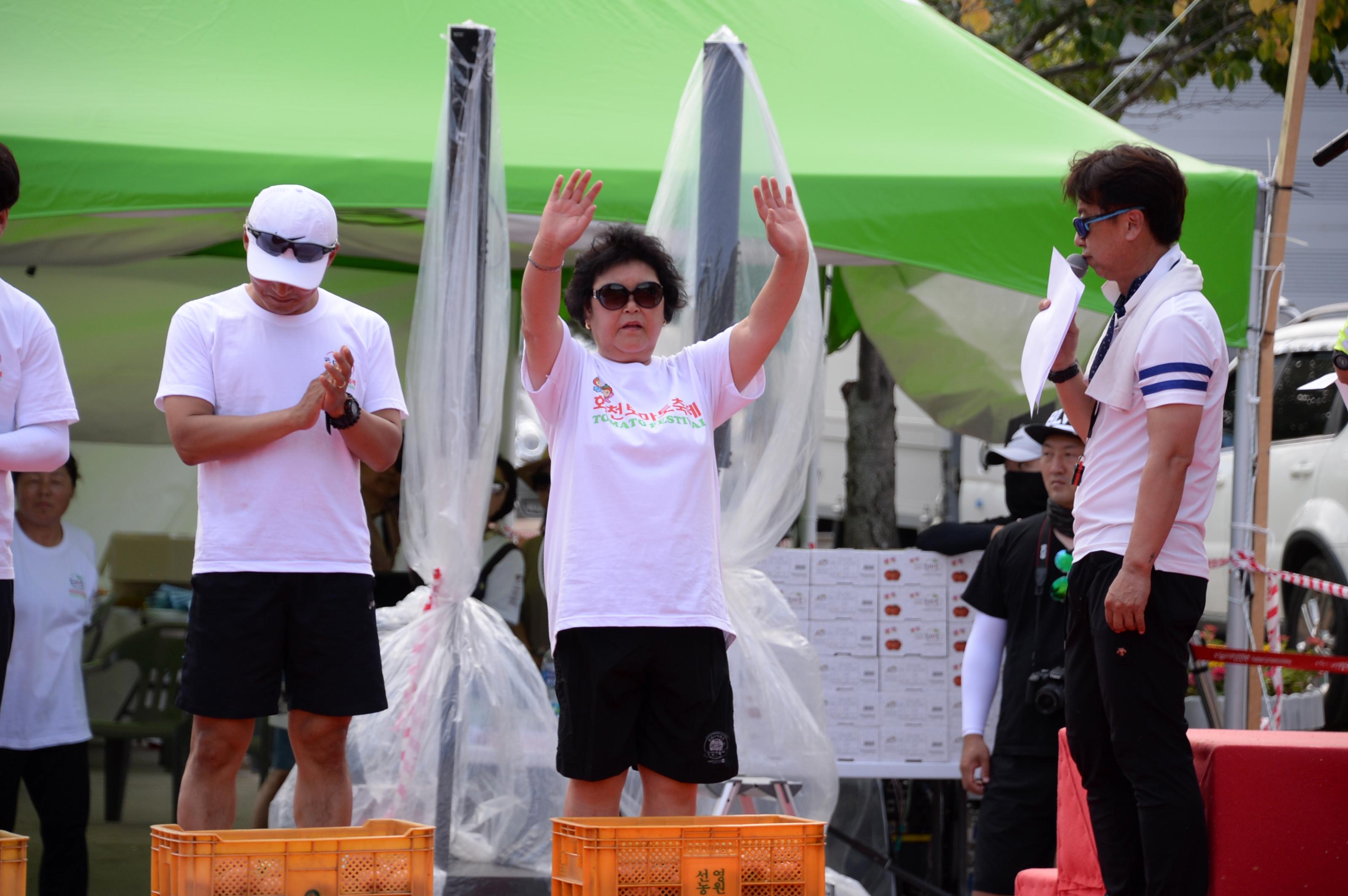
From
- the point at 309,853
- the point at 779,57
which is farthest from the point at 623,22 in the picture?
the point at 309,853

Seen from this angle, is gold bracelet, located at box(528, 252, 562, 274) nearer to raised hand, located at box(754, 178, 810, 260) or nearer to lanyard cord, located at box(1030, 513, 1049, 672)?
raised hand, located at box(754, 178, 810, 260)

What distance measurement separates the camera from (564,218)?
282cm

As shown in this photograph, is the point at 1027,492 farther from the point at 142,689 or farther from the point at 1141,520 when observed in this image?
the point at 142,689

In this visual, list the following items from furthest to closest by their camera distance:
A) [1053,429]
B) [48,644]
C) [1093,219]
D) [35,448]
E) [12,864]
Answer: [48,644], [1053,429], [1093,219], [35,448], [12,864]

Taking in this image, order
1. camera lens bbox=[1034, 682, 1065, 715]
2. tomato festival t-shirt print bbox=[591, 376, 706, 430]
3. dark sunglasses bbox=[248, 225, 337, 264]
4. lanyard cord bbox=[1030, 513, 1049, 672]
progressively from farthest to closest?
lanyard cord bbox=[1030, 513, 1049, 672] → camera lens bbox=[1034, 682, 1065, 715] → dark sunglasses bbox=[248, 225, 337, 264] → tomato festival t-shirt print bbox=[591, 376, 706, 430]

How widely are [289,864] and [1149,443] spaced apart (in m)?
1.78

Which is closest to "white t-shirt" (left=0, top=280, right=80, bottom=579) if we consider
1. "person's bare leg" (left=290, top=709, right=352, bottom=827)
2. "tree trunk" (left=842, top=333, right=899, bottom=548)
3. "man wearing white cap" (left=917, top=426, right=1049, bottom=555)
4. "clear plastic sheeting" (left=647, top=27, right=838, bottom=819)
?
"person's bare leg" (left=290, top=709, right=352, bottom=827)

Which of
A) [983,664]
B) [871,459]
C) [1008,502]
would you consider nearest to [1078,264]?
[983,664]

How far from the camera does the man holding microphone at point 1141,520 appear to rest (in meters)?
2.67

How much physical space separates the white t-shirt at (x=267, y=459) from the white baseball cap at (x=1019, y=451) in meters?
2.46

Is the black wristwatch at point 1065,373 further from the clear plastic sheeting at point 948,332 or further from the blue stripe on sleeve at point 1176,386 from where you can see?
the clear plastic sheeting at point 948,332

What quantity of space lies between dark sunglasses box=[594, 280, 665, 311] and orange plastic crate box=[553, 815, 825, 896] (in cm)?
107

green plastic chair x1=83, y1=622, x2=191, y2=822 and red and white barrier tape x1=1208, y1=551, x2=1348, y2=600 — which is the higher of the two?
red and white barrier tape x1=1208, y1=551, x2=1348, y2=600

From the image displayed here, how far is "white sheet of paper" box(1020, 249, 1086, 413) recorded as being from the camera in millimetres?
2865
